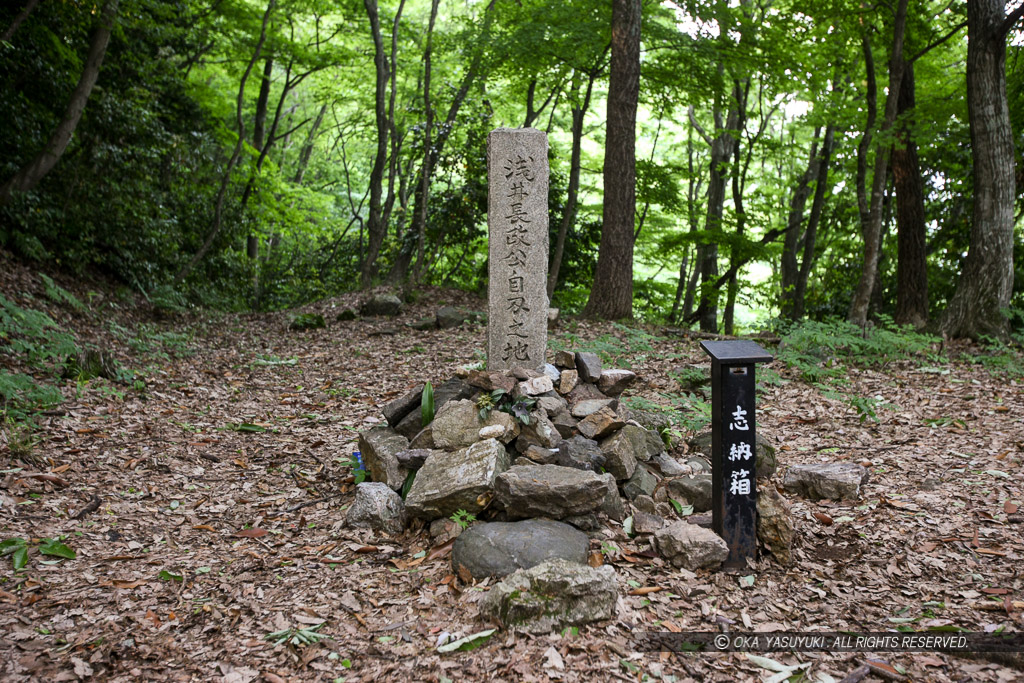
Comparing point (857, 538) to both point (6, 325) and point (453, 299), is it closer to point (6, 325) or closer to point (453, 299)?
point (6, 325)

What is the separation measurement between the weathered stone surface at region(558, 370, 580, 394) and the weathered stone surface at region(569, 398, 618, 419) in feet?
0.66

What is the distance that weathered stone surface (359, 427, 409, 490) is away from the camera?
482 centimetres

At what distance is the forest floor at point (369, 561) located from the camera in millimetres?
3000

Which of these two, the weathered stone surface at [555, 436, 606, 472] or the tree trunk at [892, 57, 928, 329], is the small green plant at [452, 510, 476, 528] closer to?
the weathered stone surface at [555, 436, 606, 472]

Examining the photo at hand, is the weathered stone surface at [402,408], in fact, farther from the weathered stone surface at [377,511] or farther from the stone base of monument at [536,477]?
the weathered stone surface at [377,511]

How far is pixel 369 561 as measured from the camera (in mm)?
4004

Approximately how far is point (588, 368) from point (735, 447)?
7.25ft

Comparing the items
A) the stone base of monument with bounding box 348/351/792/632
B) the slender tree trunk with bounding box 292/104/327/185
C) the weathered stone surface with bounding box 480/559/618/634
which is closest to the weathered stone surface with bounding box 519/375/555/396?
the stone base of monument with bounding box 348/351/792/632

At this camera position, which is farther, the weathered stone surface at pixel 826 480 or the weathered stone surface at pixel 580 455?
the weathered stone surface at pixel 580 455

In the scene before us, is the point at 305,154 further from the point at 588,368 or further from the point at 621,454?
the point at 621,454

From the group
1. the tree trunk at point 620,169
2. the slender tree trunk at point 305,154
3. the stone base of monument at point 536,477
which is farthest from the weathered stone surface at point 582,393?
the slender tree trunk at point 305,154

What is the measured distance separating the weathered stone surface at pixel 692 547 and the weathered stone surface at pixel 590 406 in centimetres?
141

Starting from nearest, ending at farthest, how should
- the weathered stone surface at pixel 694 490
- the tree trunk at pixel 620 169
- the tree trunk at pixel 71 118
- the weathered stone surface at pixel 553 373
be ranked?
the weathered stone surface at pixel 694 490 → the weathered stone surface at pixel 553 373 → the tree trunk at pixel 71 118 → the tree trunk at pixel 620 169

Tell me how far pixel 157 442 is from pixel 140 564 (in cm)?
208
